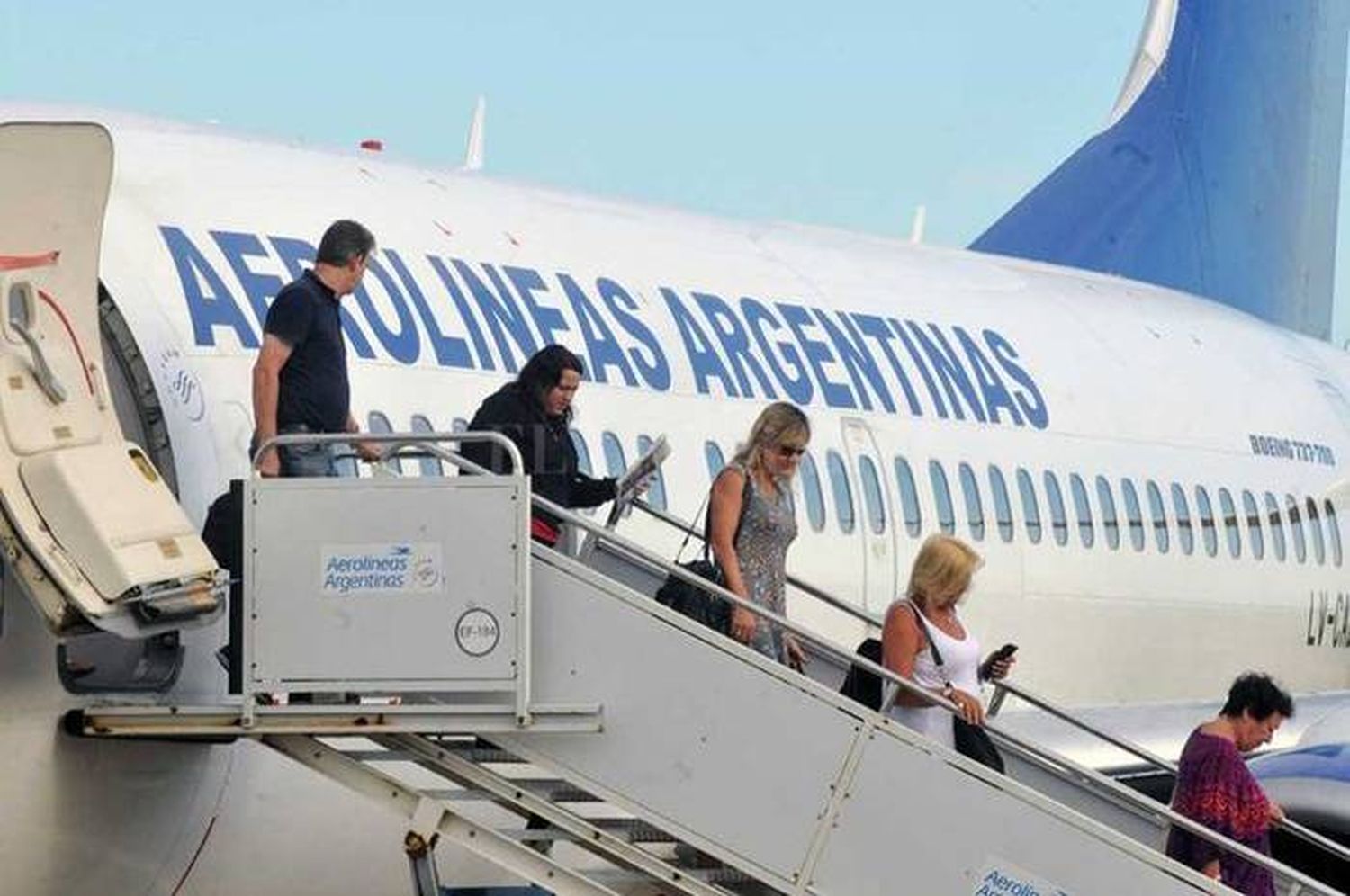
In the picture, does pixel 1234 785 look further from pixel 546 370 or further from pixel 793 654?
pixel 546 370

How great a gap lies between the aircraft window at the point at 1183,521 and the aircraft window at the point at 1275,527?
1332mm

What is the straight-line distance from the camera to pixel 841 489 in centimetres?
1502

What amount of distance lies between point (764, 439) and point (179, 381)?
1914 mm

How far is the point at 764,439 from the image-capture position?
10922mm

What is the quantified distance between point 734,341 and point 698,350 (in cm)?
44

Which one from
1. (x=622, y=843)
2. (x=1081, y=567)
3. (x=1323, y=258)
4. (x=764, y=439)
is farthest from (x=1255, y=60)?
(x=622, y=843)

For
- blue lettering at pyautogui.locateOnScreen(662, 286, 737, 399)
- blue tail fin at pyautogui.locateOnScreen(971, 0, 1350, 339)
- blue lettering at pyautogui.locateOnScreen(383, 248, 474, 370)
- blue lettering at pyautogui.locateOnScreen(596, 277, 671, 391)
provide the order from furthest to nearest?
1. blue tail fin at pyautogui.locateOnScreen(971, 0, 1350, 339)
2. blue lettering at pyautogui.locateOnScreen(662, 286, 737, 399)
3. blue lettering at pyautogui.locateOnScreen(596, 277, 671, 391)
4. blue lettering at pyautogui.locateOnScreen(383, 248, 474, 370)

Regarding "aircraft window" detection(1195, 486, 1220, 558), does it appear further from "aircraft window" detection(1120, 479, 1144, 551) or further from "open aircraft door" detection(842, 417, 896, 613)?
"open aircraft door" detection(842, 417, 896, 613)

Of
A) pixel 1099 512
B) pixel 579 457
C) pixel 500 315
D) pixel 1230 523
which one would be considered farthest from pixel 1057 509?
pixel 500 315

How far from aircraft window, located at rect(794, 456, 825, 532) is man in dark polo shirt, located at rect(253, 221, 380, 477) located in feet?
15.4

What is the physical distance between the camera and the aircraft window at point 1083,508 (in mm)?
17297

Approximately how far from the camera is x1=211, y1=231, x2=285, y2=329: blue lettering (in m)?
11.4

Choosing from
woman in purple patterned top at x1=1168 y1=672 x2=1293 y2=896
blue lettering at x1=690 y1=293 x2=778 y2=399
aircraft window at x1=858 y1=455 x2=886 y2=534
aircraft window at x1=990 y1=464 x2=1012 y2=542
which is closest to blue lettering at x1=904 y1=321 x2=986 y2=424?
aircraft window at x1=990 y1=464 x2=1012 y2=542

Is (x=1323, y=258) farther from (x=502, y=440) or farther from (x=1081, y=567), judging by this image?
(x=502, y=440)
